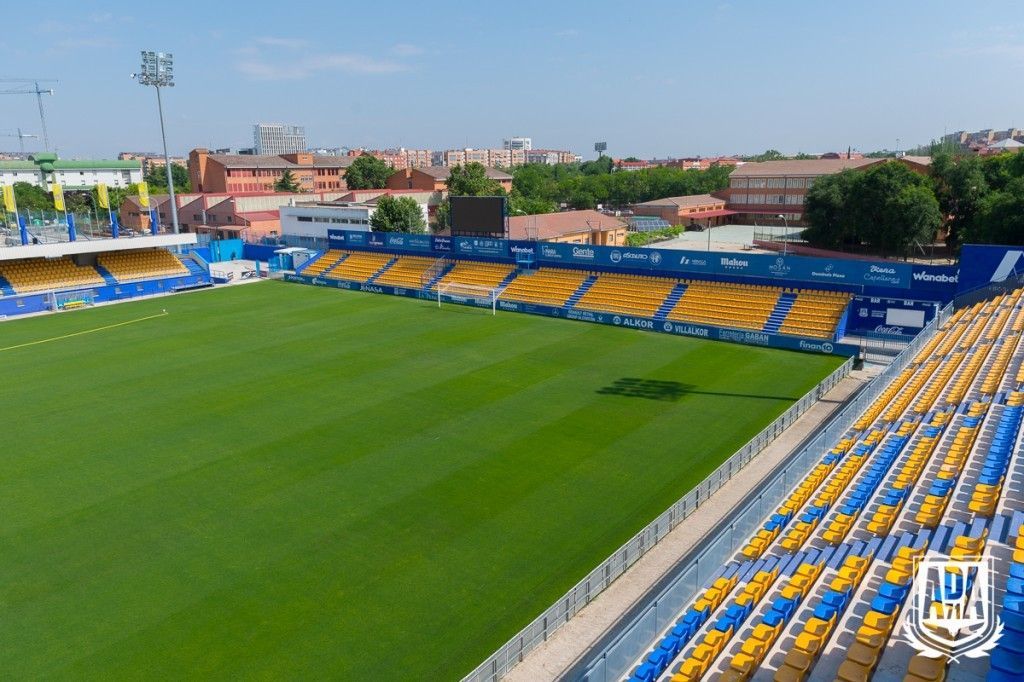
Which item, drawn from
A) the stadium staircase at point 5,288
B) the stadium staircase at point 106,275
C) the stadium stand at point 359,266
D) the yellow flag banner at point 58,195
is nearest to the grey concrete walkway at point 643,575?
the stadium stand at point 359,266

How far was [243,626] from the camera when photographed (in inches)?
506

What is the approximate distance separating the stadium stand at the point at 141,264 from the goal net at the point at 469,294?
74.6 ft

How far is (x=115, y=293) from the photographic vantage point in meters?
47.7

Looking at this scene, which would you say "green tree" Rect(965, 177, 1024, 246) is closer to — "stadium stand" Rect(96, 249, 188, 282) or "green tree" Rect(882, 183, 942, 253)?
"green tree" Rect(882, 183, 942, 253)

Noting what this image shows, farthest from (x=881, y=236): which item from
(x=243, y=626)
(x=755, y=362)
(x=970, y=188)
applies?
(x=243, y=626)

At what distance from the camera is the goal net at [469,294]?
43094mm

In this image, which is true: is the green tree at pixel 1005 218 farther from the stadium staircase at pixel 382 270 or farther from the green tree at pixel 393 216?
the green tree at pixel 393 216

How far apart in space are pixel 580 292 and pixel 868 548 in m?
29.8

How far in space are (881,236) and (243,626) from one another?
192ft

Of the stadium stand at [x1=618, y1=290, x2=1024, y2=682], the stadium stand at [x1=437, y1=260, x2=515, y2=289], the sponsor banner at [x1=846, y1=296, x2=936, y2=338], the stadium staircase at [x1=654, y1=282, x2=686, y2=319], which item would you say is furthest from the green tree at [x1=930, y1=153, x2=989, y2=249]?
the stadium stand at [x1=618, y1=290, x2=1024, y2=682]

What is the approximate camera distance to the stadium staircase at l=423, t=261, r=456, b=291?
47.0 metres

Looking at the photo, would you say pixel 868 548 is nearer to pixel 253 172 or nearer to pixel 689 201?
pixel 689 201

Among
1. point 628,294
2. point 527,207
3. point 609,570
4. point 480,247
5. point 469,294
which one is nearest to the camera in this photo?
point 609,570

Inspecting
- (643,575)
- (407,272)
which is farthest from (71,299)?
(643,575)
